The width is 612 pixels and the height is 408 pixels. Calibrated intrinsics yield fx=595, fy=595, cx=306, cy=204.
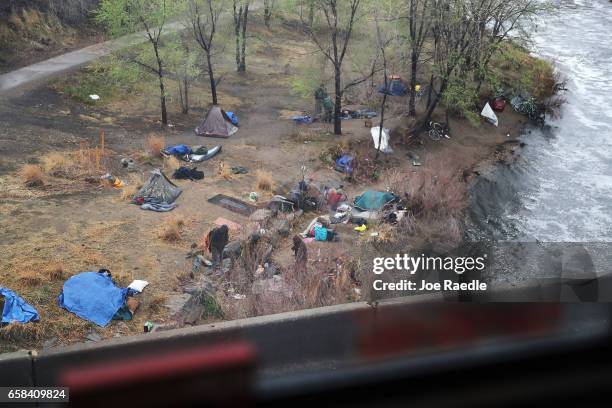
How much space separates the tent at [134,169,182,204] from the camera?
15.3m

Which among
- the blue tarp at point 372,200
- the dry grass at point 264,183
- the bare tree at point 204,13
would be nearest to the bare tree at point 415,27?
the bare tree at point 204,13

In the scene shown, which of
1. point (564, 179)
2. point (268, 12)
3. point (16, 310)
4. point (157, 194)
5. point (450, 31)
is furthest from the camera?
point (268, 12)

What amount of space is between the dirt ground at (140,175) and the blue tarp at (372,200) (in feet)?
4.42

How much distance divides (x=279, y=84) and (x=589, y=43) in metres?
20.5

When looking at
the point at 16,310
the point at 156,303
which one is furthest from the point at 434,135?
the point at 16,310

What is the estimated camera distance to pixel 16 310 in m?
9.16

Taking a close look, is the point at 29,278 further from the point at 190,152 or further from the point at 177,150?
the point at 190,152

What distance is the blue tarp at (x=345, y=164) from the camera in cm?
1911

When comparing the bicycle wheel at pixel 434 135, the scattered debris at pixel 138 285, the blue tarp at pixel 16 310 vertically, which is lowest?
the bicycle wheel at pixel 434 135

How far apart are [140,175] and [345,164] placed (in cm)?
650

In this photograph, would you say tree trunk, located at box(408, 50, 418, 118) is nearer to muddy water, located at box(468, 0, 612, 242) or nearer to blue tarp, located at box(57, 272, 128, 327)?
muddy water, located at box(468, 0, 612, 242)

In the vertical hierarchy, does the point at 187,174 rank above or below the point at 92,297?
below

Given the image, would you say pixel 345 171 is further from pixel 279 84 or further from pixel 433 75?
pixel 279 84

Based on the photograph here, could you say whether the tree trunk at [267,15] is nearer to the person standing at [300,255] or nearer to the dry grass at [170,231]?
the dry grass at [170,231]
